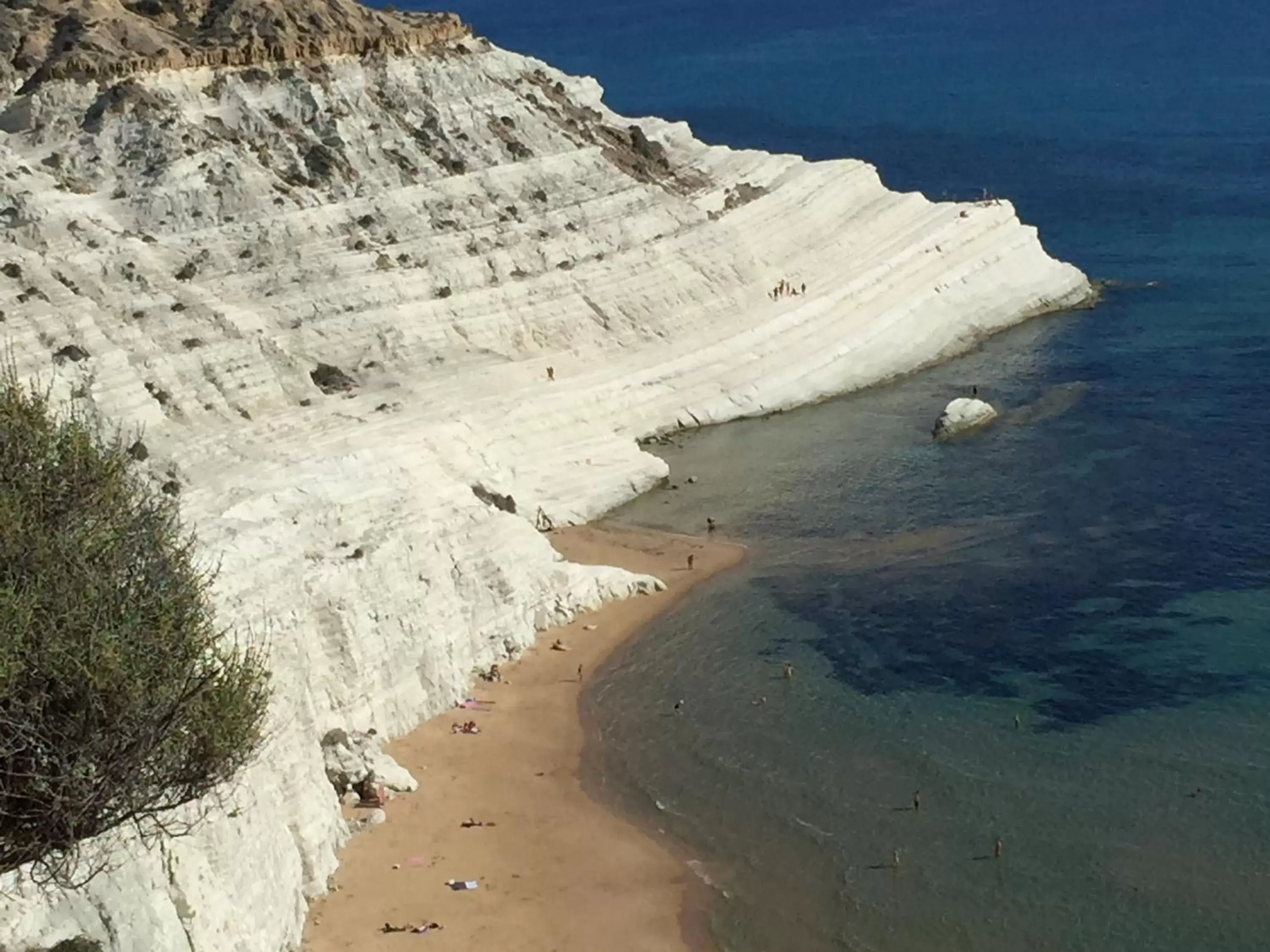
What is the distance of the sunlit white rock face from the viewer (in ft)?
130

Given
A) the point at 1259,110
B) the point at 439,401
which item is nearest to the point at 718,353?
the point at 439,401

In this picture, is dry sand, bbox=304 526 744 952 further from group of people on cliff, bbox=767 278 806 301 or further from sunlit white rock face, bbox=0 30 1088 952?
group of people on cliff, bbox=767 278 806 301

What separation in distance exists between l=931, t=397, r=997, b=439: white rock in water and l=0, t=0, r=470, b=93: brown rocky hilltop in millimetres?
27218

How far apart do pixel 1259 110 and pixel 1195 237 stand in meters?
Result: 40.3

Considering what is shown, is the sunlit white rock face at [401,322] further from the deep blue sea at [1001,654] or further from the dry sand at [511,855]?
the deep blue sea at [1001,654]

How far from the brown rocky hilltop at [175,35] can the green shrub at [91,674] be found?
136 feet

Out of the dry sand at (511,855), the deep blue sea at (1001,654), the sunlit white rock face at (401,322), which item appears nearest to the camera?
the dry sand at (511,855)

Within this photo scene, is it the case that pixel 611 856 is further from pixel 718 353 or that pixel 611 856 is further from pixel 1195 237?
Result: pixel 1195 237

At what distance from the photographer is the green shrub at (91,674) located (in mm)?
22469

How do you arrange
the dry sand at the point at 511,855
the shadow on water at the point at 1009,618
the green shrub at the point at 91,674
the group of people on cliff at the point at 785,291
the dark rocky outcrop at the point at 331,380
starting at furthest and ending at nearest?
the group of people on cliff at the point at 785,291, the dark rocky outcrop at the point at 331,380, the shadow on water at the point at 1009,618, the dry sand at the point at 511,855, the green shrub at the point at 91,674

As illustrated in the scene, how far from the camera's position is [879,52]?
6732 inches

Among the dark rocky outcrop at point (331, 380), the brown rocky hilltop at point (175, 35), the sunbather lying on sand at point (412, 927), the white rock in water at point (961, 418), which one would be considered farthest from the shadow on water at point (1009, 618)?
Answer: the brown rocky hilltop at point (175, 35)

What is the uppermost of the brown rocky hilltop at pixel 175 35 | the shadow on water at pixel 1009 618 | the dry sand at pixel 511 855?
the brown rocky hilltop at pixel 175 35

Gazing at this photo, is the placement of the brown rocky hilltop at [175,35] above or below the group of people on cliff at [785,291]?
above
